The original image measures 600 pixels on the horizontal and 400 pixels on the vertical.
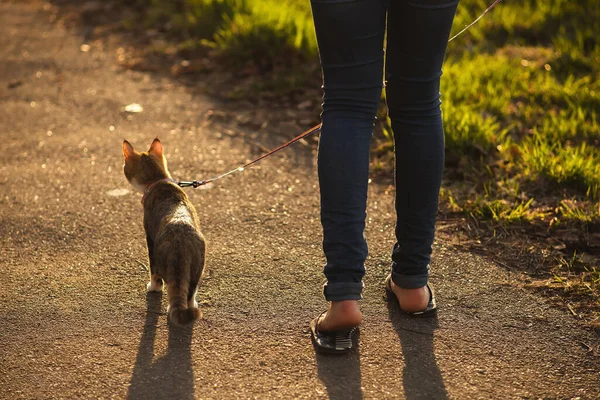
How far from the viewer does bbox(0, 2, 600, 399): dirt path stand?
8.81 ft

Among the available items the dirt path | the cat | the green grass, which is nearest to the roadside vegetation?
the green grass

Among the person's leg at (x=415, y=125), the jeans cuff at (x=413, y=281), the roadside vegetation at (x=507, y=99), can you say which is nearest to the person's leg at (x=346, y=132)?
the person's leg at (x=415, y=125)

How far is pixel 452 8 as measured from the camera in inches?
104

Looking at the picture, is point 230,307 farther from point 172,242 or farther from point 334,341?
point 334,341

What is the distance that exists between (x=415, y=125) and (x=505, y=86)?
3375 millimetres

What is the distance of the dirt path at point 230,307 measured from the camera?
269 cm

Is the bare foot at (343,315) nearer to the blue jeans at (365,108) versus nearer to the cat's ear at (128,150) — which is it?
the blue jeans at (365,108)

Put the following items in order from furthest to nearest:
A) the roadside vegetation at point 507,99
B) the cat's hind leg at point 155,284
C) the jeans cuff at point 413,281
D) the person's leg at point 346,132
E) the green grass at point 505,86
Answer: the green grass at point 505,86 → the roadside vegetation at point 507,99 → the cat's hind leg at point 155,284 → the jeans cuff at point 413,281 → the person's leg at point 346,132

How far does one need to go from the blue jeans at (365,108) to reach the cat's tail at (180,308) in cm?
50

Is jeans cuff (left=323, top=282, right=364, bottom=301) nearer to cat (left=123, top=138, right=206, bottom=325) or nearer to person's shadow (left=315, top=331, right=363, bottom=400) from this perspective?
person's shadow (left=315, top=331, right=363, bottom=400)

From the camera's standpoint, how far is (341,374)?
2.71 metres

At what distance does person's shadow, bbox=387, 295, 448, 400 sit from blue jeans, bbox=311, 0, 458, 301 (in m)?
0.32

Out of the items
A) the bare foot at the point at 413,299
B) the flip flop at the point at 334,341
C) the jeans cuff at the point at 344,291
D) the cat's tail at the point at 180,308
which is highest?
the jeans cuff at the point at 344,291

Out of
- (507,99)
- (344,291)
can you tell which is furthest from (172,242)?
(507,99)
